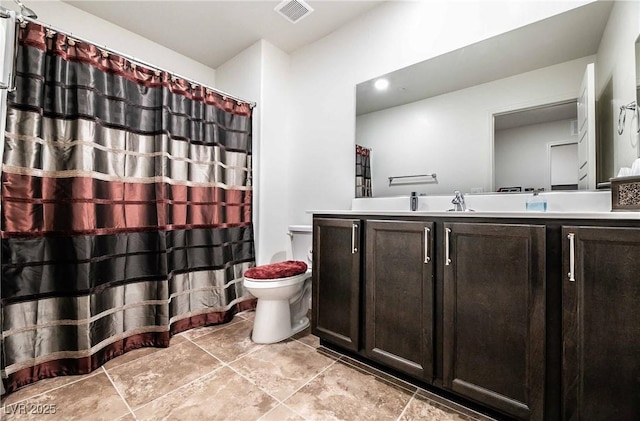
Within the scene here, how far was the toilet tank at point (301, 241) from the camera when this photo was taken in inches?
93.7

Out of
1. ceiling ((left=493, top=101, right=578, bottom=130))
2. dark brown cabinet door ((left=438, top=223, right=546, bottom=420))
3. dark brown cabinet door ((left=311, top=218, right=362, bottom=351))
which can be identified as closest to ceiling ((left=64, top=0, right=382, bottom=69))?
ceiling ((left=493, top=101, right=578, bottom=130))

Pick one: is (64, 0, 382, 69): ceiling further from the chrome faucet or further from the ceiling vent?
the chrome faucet

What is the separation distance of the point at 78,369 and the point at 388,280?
172cm

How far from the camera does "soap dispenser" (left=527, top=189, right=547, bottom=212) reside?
1404 mm

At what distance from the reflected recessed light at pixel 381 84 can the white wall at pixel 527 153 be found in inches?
33.1

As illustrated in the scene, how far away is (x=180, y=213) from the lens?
6.38 ft

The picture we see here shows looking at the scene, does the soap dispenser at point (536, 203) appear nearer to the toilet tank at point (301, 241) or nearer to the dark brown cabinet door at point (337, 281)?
the dark brown cabinet door at point (337, 281)

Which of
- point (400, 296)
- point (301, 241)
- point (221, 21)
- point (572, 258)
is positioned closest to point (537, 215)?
point (572, 258)

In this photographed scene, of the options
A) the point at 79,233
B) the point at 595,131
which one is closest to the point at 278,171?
the point at 79,233

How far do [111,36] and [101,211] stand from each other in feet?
5.40

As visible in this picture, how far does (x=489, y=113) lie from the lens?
63.9 inches

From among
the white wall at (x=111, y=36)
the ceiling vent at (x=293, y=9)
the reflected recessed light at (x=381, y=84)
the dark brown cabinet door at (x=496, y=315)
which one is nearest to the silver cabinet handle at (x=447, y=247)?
the dark brown cabinet door at (x=496, y=315)

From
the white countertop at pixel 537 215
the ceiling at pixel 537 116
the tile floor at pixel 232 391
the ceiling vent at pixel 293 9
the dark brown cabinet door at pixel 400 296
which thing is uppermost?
the ceiling vent at pixel 293 9

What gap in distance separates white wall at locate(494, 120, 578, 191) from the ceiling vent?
166 cm
